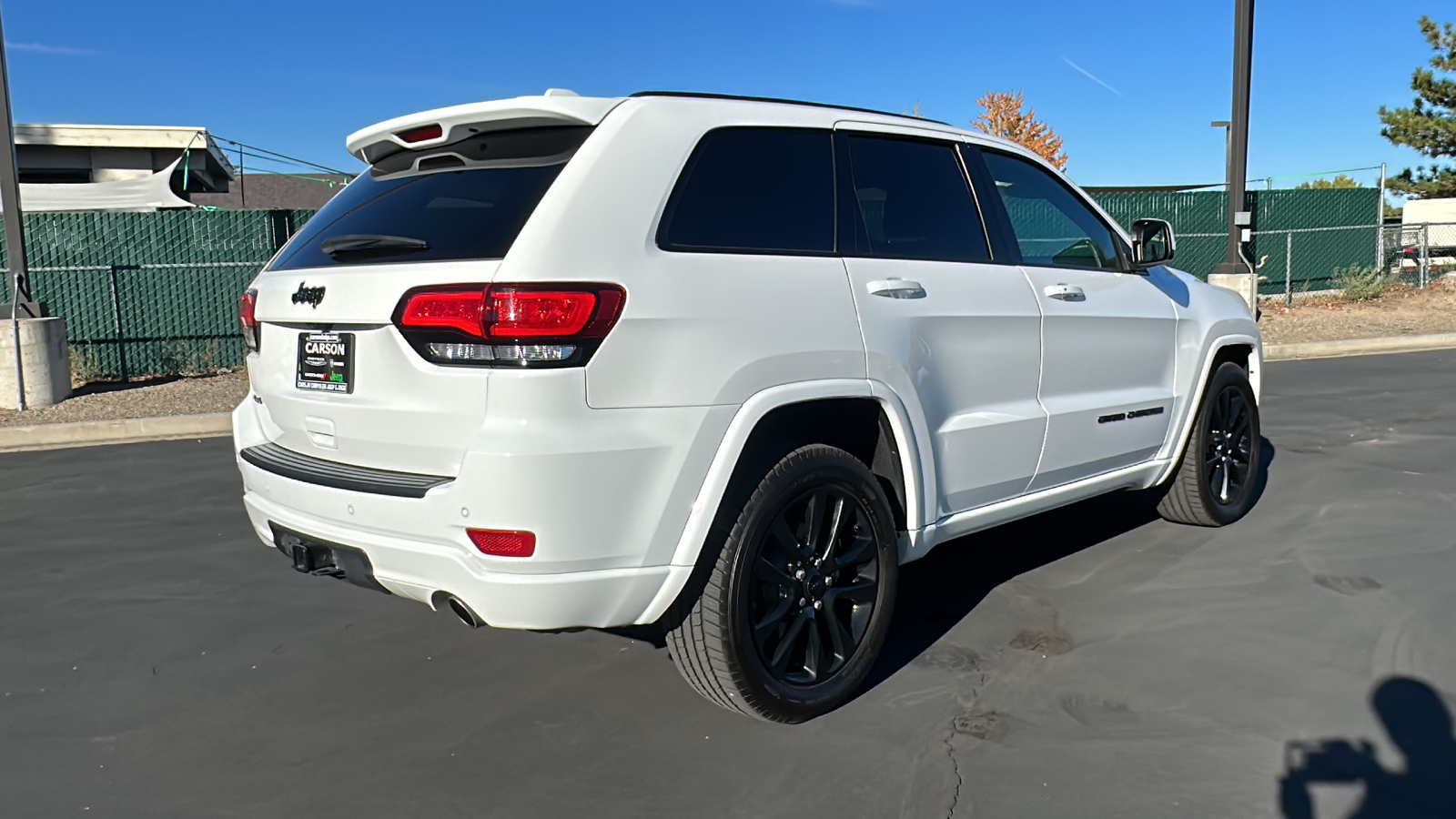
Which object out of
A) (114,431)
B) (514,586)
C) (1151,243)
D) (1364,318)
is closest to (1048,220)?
(1151,243)

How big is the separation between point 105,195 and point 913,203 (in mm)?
21230

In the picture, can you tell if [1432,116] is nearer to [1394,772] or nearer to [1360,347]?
[1360,347]

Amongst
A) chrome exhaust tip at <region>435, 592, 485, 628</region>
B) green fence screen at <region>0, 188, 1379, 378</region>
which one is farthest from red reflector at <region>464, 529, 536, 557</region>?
green fence screen at <region>0, 188, 1379, 378</region>

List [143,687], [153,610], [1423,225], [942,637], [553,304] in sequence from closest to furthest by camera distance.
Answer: [553,304]
[143,687]
[942,637]
[153,610]
[1423,225]

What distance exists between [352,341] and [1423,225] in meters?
23.7

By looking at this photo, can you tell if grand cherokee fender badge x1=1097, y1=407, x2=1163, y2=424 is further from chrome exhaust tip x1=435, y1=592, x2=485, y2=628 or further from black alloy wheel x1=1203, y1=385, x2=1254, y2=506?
chrome exhaust tip x1=435, y1=592, x2=485, y2=628

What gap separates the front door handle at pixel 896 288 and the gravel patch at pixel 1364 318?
13.2m

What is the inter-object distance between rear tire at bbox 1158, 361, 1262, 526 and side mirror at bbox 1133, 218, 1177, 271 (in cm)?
76

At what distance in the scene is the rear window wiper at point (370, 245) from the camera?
10.7 ft

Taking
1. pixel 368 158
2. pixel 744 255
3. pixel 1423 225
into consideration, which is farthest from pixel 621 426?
pixel 1423 225

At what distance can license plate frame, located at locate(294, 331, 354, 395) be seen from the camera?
334 cm

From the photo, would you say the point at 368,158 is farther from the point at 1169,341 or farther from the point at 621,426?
the point at 1169,341

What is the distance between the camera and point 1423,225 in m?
21.8

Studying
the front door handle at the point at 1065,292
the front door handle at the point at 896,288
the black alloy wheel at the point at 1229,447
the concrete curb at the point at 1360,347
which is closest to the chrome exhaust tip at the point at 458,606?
the front door handle at the point at 896,288
